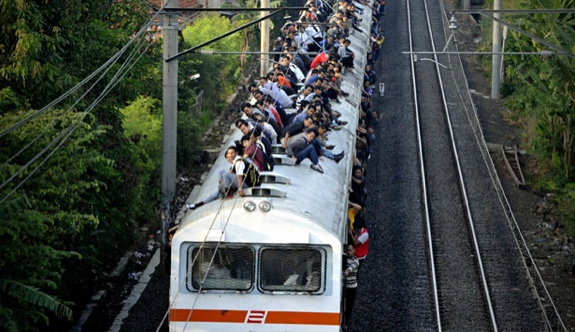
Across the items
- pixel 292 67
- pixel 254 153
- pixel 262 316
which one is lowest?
pixel 262 316

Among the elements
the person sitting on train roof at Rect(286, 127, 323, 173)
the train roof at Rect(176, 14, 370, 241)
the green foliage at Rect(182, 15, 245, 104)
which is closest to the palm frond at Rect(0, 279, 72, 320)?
the train roof at Rect(176, 14, 370, 241)

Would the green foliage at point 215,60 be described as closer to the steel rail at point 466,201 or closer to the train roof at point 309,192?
the steel rail at point 466,201

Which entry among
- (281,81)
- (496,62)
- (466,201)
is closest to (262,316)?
(281,81)

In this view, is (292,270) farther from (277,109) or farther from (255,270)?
(277,109)

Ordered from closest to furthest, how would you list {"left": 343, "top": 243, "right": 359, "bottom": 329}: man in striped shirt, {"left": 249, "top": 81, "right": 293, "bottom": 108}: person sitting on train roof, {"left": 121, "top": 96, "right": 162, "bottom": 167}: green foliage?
1. {"left": 343, "top": 243, "right": 359, "bottom": 329}: man in striped shirt
2. {"left": 249, "top": 81, "right": 293, "bottom": 108}: person sitting on train roof
3. {"left": 121, "top": 96, "right": 162, "bottom": 167}: green foliage

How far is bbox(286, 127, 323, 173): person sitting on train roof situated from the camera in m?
13.4

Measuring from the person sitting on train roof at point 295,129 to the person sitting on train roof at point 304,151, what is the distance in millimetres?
496

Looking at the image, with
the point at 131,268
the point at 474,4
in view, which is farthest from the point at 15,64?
the point at 474,4

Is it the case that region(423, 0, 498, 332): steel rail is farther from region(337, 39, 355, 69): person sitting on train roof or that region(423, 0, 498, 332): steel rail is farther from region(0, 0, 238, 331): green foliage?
region(0, 0, 238, 331): green foliage

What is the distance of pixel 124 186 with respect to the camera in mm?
16219

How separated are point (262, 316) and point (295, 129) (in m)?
3.54

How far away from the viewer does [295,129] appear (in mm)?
14156

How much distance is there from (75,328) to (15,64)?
3632mm

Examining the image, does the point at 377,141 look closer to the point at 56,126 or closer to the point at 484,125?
the point at 484,125
